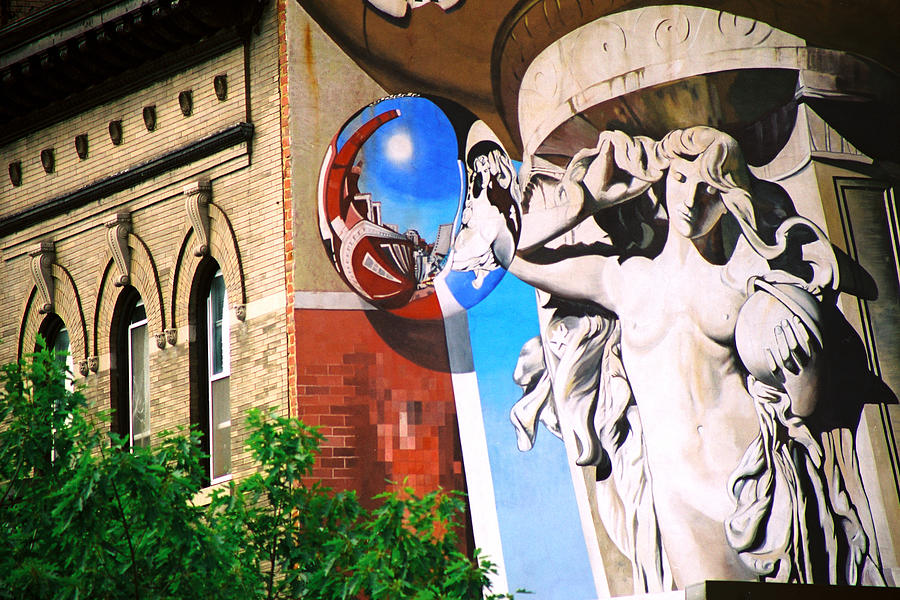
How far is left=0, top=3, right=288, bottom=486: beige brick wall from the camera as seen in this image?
53.1ft

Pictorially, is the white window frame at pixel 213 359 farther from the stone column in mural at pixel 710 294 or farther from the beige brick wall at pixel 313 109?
the stone column in mural at pixel 710 294

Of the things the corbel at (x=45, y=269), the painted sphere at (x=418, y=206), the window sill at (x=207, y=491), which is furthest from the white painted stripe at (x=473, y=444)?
the corbel at (x=45, y=269)

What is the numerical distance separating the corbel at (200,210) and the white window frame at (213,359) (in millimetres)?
390

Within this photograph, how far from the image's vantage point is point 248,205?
648 inches

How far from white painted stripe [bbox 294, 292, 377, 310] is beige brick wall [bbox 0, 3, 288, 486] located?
23 centimetres

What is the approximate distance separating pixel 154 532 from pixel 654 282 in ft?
21.8

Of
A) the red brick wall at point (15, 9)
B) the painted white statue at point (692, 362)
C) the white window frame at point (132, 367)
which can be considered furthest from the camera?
the red brick wall at point (15, 9)

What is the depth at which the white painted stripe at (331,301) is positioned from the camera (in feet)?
52.0

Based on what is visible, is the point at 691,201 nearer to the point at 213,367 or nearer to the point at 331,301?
the point at 331,301

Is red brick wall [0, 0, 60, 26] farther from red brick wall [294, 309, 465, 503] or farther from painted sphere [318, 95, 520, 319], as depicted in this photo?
red brick wall [294, 309, 465, 503]

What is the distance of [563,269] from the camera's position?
52.3ft

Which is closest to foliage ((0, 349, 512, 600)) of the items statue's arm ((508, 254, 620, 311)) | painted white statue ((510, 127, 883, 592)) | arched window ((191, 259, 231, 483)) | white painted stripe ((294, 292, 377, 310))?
white painted stripe ((294, 292, 377, 310))

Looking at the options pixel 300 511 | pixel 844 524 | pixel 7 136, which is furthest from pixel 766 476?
pixel 7 136

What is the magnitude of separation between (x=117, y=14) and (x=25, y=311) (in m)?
4.45
